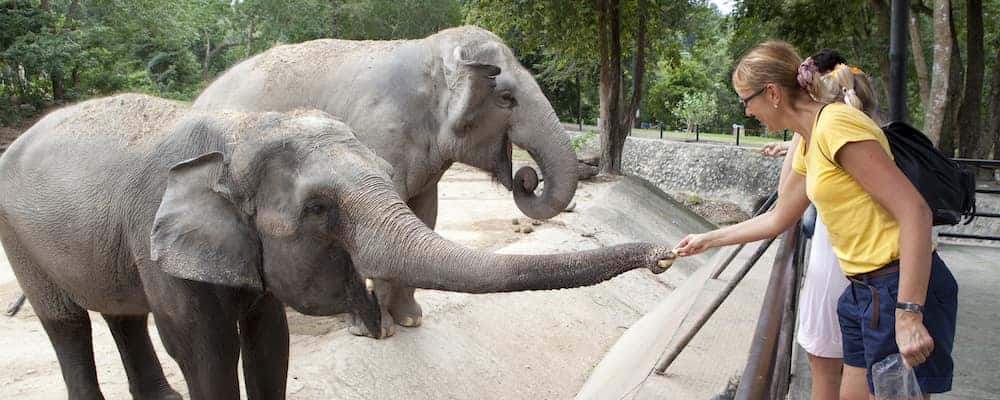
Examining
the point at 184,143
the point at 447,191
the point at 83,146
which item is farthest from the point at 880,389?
the point at 447,191

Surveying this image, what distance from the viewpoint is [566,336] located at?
857 centimetres

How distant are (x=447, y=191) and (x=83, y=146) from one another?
37.3 ft

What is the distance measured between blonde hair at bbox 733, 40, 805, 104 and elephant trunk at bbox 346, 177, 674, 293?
0.68 meters

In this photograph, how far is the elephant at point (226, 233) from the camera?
2.95 m

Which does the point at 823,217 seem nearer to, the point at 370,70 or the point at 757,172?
the point at 370,70

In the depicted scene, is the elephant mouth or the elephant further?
the elephant mouth

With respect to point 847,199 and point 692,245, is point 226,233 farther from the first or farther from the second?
point 847,199

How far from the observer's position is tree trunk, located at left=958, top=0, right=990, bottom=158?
63.1 ft

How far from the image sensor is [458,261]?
2.81 metres

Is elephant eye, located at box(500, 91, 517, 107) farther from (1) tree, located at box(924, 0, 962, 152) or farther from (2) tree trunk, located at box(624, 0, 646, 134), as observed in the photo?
(2) tree trunk, located at box(624, 0, 646, 134)

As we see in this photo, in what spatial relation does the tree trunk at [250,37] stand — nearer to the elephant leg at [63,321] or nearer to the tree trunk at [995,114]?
the tree trunk at [995,114]

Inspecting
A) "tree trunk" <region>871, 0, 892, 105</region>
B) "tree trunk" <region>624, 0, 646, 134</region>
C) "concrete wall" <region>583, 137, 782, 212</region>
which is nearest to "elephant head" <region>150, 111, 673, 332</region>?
"tree trunk" <region>624, 0, 646, 134</region>

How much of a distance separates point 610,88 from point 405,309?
12820mm

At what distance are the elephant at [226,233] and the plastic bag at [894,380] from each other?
0.77 m
